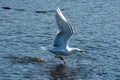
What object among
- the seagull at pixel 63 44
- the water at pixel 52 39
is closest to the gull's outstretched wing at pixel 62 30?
the seagull at pixel 63 44

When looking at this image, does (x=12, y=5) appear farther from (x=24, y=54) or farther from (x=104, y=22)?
(x=24, y=54)

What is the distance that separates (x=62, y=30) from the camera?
18.8 m

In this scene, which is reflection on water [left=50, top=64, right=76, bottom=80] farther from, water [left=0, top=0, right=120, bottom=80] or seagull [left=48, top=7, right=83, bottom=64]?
seagull [left=48, top=7, right=83, bottom=64]

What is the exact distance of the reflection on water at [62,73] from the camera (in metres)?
17.9

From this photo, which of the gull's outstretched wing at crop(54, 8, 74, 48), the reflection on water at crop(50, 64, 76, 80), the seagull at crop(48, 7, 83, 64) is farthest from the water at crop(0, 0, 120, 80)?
the gull's outstretched wing at crop(54, 8, 74, 48)

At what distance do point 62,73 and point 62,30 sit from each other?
1.50 meters

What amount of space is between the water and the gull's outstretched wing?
2.49 feet

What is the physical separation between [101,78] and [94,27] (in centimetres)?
696

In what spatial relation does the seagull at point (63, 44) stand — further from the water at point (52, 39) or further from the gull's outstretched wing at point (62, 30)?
the water at point (52, 39)

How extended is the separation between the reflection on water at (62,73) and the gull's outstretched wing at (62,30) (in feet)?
2.63

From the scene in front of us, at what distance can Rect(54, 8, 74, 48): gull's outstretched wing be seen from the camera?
18.5m

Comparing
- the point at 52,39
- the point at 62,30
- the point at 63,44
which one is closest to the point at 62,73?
the point at 63,44

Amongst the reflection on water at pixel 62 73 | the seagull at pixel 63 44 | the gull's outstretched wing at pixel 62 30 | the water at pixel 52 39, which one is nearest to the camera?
the reflection on water at pixel 62 73

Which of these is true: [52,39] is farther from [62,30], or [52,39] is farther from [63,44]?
[62,30]
